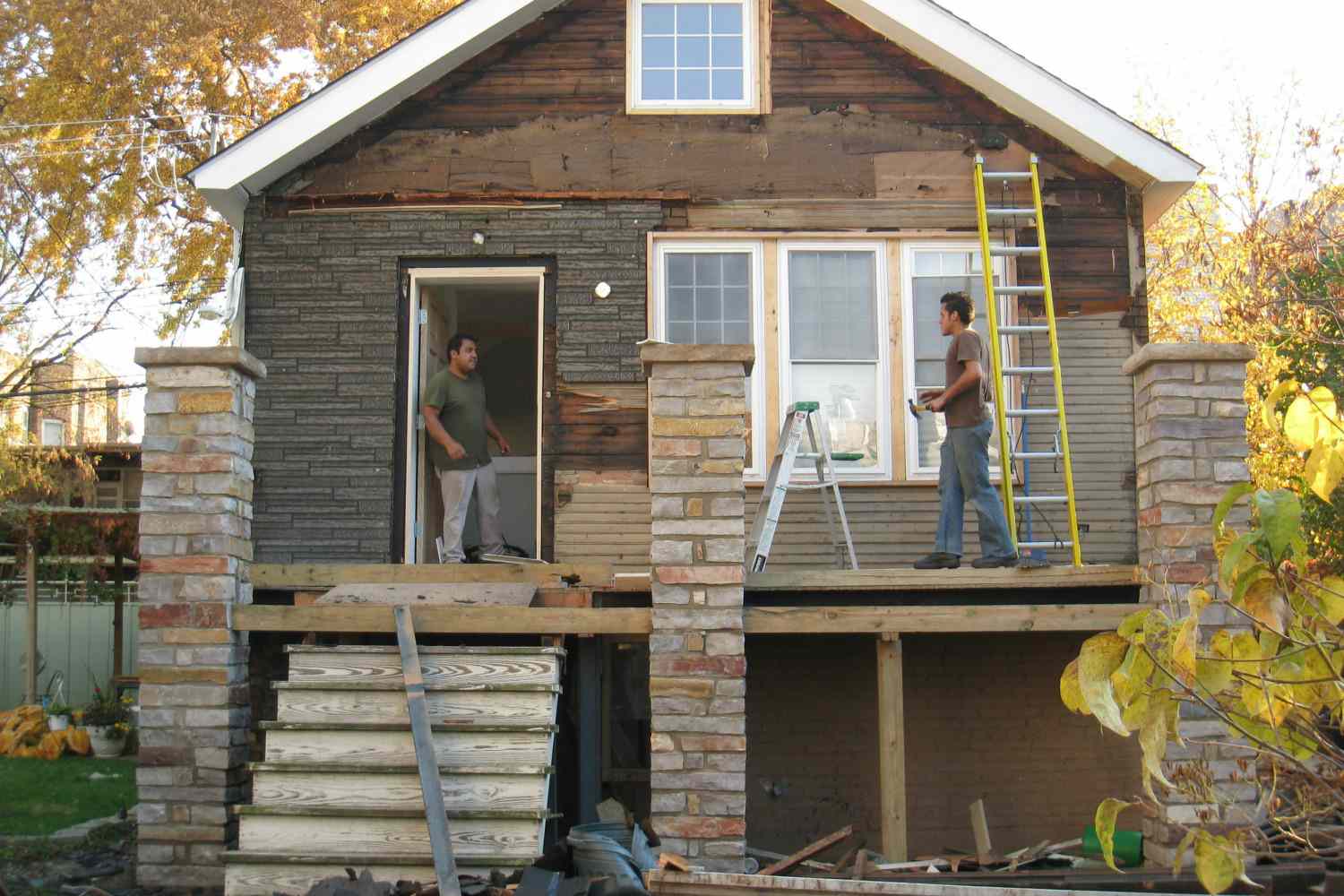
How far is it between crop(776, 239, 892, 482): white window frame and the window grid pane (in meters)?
1.26

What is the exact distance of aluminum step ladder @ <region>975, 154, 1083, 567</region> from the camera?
27.1ft

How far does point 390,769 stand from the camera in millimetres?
6434

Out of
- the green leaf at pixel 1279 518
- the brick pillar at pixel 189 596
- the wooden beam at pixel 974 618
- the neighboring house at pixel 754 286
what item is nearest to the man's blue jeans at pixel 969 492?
the wooden beam at pixel 974 618

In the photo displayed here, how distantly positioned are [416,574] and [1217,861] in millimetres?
5757

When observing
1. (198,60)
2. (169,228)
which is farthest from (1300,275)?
(169,228)

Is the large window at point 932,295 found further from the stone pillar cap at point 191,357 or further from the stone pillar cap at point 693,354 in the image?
the stone pillar cap at point 191,357

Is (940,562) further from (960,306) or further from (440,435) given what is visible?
(440,435)

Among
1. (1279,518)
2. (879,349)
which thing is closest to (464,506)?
(879,349)

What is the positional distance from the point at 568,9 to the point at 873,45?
87.6 inches

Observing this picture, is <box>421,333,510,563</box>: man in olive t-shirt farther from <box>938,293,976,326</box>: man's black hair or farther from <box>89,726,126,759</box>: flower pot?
<box>89,726,126,759</box>: flower pot

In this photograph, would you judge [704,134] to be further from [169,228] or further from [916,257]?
[169,228]

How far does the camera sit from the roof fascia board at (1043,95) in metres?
9.04

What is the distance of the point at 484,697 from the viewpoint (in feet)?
21.8

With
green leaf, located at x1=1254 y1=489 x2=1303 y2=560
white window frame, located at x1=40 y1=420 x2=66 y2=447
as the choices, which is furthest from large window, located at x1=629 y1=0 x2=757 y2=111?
white window frame, located at x1=40 y1=420 x2=66 y2=447
